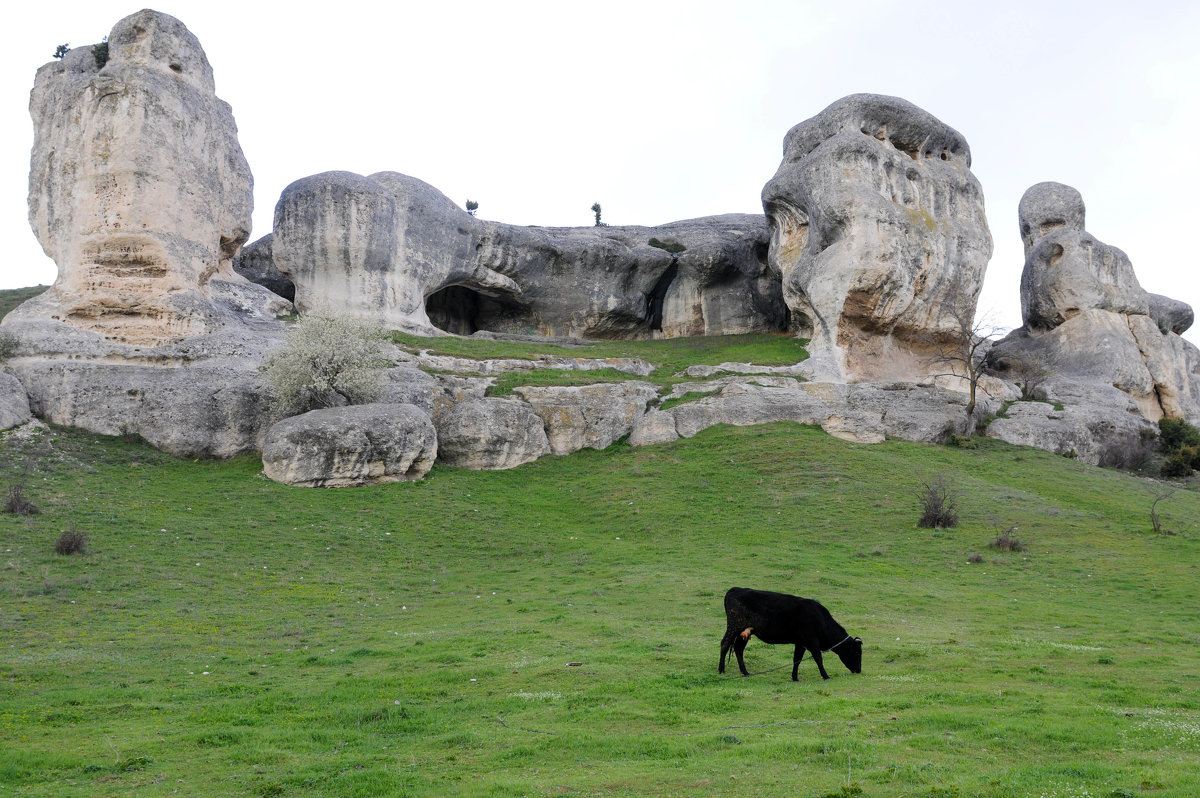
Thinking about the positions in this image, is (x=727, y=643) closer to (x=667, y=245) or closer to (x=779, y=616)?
(x=779, y=616)

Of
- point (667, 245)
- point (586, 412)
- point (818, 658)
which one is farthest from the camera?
point (667, 245)

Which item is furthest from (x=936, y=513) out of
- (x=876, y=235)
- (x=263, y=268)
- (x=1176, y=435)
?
(x=263, y=268)

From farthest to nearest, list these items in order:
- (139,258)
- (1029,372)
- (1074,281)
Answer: (1074,281) → (1029,372) → (139,258)

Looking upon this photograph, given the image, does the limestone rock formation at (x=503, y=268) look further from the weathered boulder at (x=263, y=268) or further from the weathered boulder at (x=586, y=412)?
the weathered boulder at (x=586, y=412)

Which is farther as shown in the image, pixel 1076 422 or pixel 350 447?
pixel 1076 422

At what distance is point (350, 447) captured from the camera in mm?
32500

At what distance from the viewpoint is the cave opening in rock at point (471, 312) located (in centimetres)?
5675

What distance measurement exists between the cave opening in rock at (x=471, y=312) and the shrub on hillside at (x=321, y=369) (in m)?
19.8

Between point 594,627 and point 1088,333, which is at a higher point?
point 1088,333

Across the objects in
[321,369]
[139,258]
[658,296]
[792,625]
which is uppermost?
[658,296]

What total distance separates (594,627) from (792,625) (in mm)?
5511

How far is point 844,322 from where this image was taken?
1826 inches

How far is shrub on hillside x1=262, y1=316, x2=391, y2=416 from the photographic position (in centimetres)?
3497

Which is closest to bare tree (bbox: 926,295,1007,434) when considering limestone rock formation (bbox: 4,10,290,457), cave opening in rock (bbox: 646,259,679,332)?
cave opening in rock (bbox: 646,259,679,332)
